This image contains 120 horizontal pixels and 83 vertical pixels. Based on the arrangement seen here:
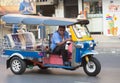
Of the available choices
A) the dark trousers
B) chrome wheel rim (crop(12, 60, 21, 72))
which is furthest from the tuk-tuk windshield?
chrome wheel rim (crop(12, 60, 21, 72))

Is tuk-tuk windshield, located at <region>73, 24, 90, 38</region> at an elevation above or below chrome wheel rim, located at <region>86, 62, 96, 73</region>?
above

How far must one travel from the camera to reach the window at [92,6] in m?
29.6

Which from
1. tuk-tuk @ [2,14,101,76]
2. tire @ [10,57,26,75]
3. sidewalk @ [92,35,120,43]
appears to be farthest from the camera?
sidewalk @ [92,35,120,43]

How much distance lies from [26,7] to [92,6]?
508 cm

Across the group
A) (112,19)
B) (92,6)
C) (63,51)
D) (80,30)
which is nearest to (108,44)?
(112,19)

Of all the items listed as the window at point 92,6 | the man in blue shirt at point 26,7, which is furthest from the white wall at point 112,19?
the man in blue shirt at point 26,7

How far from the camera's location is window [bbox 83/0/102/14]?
1164 inches

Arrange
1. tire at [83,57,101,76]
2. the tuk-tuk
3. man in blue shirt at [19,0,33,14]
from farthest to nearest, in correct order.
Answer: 1. man in blue shirt at [19,0,33,14]
2. the tuk-tuk
3. tire at [83,57,101,76]

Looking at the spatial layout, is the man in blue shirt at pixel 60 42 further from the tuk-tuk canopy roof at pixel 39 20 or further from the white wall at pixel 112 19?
the white wall at pixel 112 19

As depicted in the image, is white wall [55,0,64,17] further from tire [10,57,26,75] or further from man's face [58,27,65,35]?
man's face [58,27,65,35]

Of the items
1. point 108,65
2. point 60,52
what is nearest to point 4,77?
point 60,52

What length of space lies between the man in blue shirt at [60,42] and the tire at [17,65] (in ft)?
3.29

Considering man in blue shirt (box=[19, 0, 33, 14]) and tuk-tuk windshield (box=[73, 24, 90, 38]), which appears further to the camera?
man in blue shirt (box=[19, 0, 33, 14])

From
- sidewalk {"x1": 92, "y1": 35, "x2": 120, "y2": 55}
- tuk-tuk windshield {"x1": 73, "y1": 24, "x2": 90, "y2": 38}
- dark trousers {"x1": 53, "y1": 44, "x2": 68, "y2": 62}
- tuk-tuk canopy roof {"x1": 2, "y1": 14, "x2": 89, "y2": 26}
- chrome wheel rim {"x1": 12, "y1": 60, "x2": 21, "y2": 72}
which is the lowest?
sidewalk {"x1": 92, "y1": 35, "x2": 120, "y2": 55}
